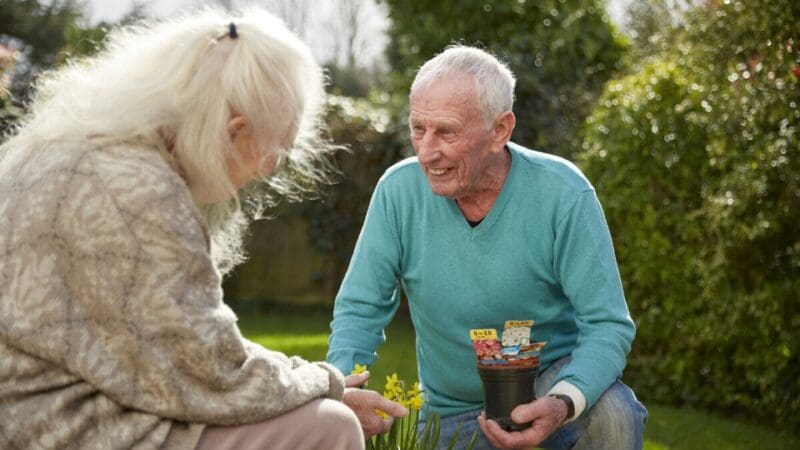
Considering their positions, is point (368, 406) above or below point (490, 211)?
below

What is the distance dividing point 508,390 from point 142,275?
120 centimetres

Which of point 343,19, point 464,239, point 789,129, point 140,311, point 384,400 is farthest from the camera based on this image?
point 343,19

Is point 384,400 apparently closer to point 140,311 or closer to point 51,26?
point 140,311

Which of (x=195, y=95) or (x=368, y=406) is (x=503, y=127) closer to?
(x=368, y=406)

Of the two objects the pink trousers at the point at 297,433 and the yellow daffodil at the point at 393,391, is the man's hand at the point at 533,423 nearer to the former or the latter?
the yellow daffodil at the point at 393,391

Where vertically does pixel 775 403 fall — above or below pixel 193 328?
below

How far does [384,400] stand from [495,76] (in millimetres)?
1060

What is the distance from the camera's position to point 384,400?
9.93ft

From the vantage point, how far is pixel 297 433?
2.50m

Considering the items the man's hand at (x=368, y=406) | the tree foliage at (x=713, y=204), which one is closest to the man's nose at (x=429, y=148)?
the man's hand at (x=368, y=406)

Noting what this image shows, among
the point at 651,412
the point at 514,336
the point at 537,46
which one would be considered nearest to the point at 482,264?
the point at 514,336

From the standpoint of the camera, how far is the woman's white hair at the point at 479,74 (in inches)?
136

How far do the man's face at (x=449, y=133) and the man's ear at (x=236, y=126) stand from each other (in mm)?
956

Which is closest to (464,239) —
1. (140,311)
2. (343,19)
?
(140,311)
